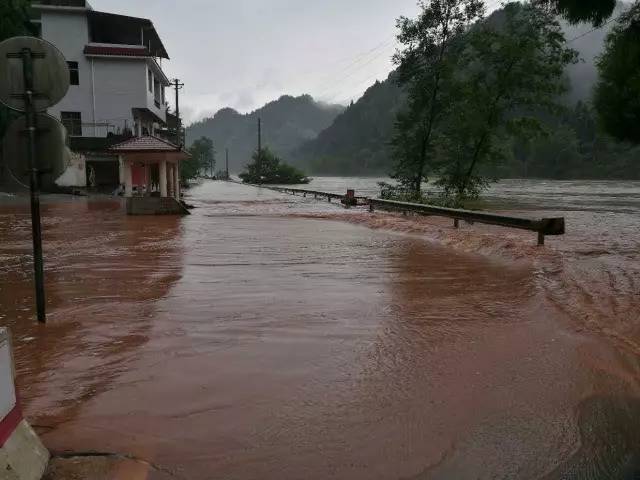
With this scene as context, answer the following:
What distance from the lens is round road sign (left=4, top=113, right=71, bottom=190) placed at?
16.7ft

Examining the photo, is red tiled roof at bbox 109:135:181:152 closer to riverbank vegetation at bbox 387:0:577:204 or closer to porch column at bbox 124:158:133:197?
porch column at bbox 124:158:133:197

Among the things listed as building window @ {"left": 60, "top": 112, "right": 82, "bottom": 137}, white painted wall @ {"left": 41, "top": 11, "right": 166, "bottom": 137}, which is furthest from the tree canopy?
building window @ {"left": 60, "top": 112, "right": 82, "bottom": 137}

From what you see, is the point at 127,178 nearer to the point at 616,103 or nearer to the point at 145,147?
the point at 145,147

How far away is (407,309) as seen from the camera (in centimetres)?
638

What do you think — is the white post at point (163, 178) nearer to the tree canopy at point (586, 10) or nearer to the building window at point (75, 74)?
the tree canopy at point (586, 10)

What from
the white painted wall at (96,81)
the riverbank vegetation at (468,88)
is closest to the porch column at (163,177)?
the riverbank vegetation at (468,88)

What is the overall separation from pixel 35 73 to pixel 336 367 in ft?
12.3

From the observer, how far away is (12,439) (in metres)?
2.66

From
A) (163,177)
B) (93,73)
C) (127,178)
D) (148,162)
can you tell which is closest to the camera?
(163,177)

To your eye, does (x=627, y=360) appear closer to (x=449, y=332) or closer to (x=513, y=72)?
(x=449, y=332)

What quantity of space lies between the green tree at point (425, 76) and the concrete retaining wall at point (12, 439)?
2690 cm

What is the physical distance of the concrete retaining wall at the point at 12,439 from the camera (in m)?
2.54

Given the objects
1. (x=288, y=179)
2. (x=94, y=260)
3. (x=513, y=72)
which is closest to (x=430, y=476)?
(x=94, y=260)

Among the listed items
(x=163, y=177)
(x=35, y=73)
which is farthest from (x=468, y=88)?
(x=35, y=73)
